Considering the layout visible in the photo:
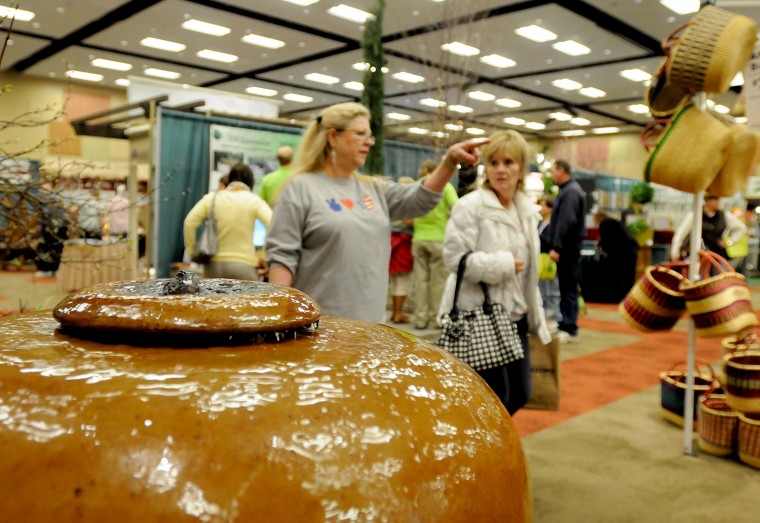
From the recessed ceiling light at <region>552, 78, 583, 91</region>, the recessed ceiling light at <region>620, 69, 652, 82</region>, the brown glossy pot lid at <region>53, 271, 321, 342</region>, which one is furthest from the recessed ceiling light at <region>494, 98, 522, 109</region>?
the brown glossy pot lid at <region>53, 271, 321, 342</region>

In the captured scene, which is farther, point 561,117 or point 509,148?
point 561,117

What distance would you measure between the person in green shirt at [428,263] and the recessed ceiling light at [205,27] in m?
6.28

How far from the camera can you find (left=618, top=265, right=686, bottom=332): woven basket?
10.6 ft

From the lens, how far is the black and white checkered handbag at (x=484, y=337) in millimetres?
2521

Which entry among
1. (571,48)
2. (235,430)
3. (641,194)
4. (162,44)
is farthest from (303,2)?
(235,430)

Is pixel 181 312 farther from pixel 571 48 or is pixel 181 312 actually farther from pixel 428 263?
pixel 571 48

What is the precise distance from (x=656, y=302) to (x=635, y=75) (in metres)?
12.2

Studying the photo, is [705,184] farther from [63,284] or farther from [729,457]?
[63,284]

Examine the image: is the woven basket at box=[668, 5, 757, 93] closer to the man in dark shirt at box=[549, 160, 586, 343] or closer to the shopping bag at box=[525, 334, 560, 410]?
the shopping bag at box=[525, 334, 560, 410]

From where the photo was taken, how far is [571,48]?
39.1 ft

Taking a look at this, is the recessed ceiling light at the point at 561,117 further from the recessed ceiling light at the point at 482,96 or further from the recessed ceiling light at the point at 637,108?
the recessed ceiling light at the point at 482,96

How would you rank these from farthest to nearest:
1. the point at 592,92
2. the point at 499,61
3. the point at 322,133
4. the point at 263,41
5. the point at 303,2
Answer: the point at 592,92
the point at 499,61
the point at 263,41
the point at 303,2
the point at 322,133

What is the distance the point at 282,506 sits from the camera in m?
0.57

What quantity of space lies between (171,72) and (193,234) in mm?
10995
